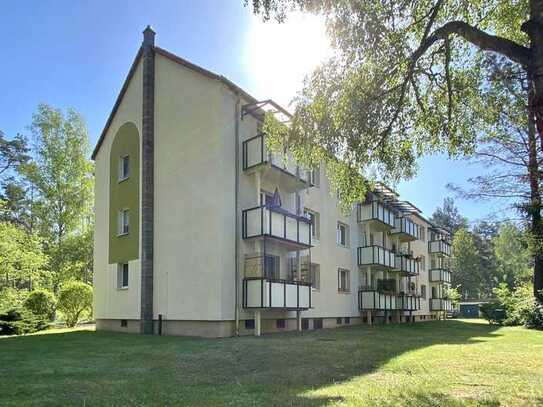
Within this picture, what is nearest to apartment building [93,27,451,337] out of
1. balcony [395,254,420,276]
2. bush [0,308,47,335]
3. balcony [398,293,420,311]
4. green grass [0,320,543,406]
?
bush [0,308,47,335]

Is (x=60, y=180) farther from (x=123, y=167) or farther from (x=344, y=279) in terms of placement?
(x=344, y=279)

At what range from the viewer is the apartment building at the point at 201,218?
1764cm

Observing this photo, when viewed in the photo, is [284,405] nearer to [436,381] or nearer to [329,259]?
[436,381]

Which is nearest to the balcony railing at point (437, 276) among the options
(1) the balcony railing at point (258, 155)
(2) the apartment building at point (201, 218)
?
(2) the apartment building at point (201, 218)

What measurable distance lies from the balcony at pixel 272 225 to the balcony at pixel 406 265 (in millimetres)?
14274

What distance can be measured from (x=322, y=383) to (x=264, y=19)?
22.8 ft

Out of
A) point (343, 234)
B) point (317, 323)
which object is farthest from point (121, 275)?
point (343, 234)

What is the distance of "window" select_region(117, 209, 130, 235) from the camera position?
21.8 meters

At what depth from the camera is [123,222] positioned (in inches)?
864

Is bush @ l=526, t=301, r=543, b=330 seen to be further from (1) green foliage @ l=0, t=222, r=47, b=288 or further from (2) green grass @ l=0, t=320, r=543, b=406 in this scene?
(1) green foliage @ l=0, t=222, r=47, b=288

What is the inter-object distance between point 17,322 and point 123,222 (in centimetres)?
601

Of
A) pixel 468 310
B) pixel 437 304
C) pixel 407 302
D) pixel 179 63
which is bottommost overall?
pixel 468 310

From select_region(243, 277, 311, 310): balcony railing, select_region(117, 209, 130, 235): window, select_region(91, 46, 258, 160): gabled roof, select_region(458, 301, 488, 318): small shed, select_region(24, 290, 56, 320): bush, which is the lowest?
select_region(458, 301, 488, 318): small shed

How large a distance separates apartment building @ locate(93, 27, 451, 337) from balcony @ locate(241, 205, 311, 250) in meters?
0.05
